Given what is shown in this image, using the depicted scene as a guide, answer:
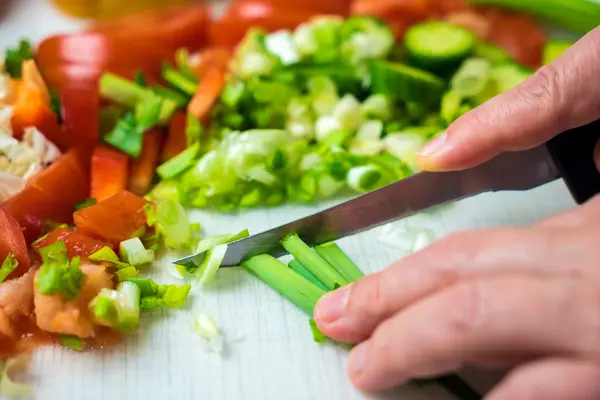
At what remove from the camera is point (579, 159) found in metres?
1.10

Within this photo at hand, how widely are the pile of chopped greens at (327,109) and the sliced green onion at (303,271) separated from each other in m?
0.19

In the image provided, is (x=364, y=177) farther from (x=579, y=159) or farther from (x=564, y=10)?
(x=564, y=10)

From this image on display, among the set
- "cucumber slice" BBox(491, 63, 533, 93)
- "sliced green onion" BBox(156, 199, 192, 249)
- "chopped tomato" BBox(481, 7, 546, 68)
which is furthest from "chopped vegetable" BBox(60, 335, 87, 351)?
"chopped tomato" BBox(481, 7, 546, 68)

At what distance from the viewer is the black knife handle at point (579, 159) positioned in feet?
3.55

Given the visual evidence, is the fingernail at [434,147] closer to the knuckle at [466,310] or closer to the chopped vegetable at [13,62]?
the knuckle at [466,310]

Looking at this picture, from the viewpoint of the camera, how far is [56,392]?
940mm

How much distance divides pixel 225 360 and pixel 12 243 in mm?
378

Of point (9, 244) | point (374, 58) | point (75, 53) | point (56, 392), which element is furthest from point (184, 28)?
point (56, 392)

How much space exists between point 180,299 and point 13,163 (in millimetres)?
393

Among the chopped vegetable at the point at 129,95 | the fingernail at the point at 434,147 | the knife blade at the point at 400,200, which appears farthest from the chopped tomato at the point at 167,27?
the fingernail at the point at 434,147

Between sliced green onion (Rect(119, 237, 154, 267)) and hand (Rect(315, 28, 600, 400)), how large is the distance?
319 mm

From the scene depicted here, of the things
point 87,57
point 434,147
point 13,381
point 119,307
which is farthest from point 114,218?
point 434,147

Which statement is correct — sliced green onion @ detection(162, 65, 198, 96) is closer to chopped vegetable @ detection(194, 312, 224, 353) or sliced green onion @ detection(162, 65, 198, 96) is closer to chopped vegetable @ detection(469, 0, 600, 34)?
chopped vegetable @ detection(194, 312, 224, 353)

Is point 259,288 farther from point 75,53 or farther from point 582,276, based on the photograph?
point 75,53
